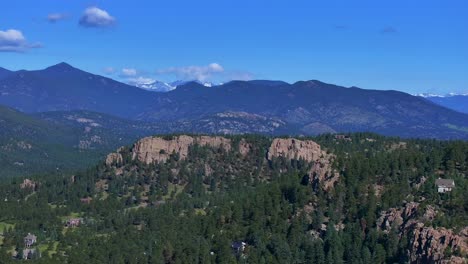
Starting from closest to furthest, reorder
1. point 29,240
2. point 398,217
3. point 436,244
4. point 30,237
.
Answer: point 436,244 < point 398,217 < point 29,240 < point 30,237

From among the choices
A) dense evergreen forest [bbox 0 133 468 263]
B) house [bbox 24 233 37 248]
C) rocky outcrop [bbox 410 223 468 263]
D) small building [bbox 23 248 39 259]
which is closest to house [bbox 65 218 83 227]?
dense evergreen forest [bbox 0 133 468 263]

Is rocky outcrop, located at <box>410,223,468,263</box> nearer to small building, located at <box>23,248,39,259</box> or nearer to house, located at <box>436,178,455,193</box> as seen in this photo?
house, located at <box>436,178,455,193</box>

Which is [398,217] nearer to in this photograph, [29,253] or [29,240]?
[29,253]

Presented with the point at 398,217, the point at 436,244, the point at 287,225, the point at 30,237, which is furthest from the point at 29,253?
the point at 436,244

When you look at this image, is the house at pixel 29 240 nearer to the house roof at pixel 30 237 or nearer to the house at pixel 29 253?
the house roof at pixel 30 237

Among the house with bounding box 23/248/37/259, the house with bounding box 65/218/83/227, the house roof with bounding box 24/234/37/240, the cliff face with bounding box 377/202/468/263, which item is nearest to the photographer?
the cliff face with bounding box 377/202/468/263

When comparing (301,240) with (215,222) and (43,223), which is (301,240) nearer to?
(215,222)
